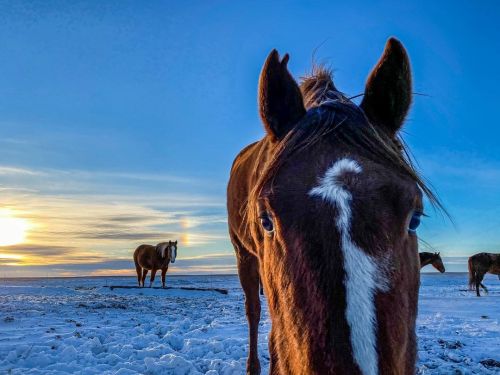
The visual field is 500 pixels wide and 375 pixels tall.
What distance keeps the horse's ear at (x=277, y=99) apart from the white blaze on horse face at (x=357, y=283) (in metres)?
0.75

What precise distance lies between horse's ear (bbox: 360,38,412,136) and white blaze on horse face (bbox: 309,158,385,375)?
80cm

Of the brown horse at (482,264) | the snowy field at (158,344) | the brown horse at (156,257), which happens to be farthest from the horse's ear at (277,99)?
the brown horse at (156,257)

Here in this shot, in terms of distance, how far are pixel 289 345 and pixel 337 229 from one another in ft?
1.76

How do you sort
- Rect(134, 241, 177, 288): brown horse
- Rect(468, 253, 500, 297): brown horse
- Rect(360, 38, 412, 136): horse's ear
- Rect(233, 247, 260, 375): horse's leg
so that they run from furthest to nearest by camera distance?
Rect(134, 241, 177, 288): brown horse
Rect(468, 253, 500, 297): brown horse
Rect(233, 247, 260, 375): horse's leg
Rect(360, 38, 412, 136): horse's ear

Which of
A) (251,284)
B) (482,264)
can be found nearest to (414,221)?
(251,284)

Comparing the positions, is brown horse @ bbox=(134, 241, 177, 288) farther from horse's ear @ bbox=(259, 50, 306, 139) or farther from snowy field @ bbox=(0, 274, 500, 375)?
horse's ear @ bbox=(259, 50, 306, 139)

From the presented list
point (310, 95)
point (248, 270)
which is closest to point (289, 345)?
point (310, 95)

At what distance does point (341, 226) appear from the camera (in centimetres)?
158

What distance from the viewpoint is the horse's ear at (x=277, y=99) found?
7.79ft

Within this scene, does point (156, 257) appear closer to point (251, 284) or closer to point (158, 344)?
point (158, 344)

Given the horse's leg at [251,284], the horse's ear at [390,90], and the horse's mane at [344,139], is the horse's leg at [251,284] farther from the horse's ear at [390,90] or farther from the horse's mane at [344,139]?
the horse's ear at [390,90]

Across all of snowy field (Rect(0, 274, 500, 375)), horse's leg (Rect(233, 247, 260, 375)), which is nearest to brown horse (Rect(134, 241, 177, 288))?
snowy field (Rect(0, 274, 500, 375))

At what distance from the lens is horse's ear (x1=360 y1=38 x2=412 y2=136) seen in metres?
2.24

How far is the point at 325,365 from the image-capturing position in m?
1.38
